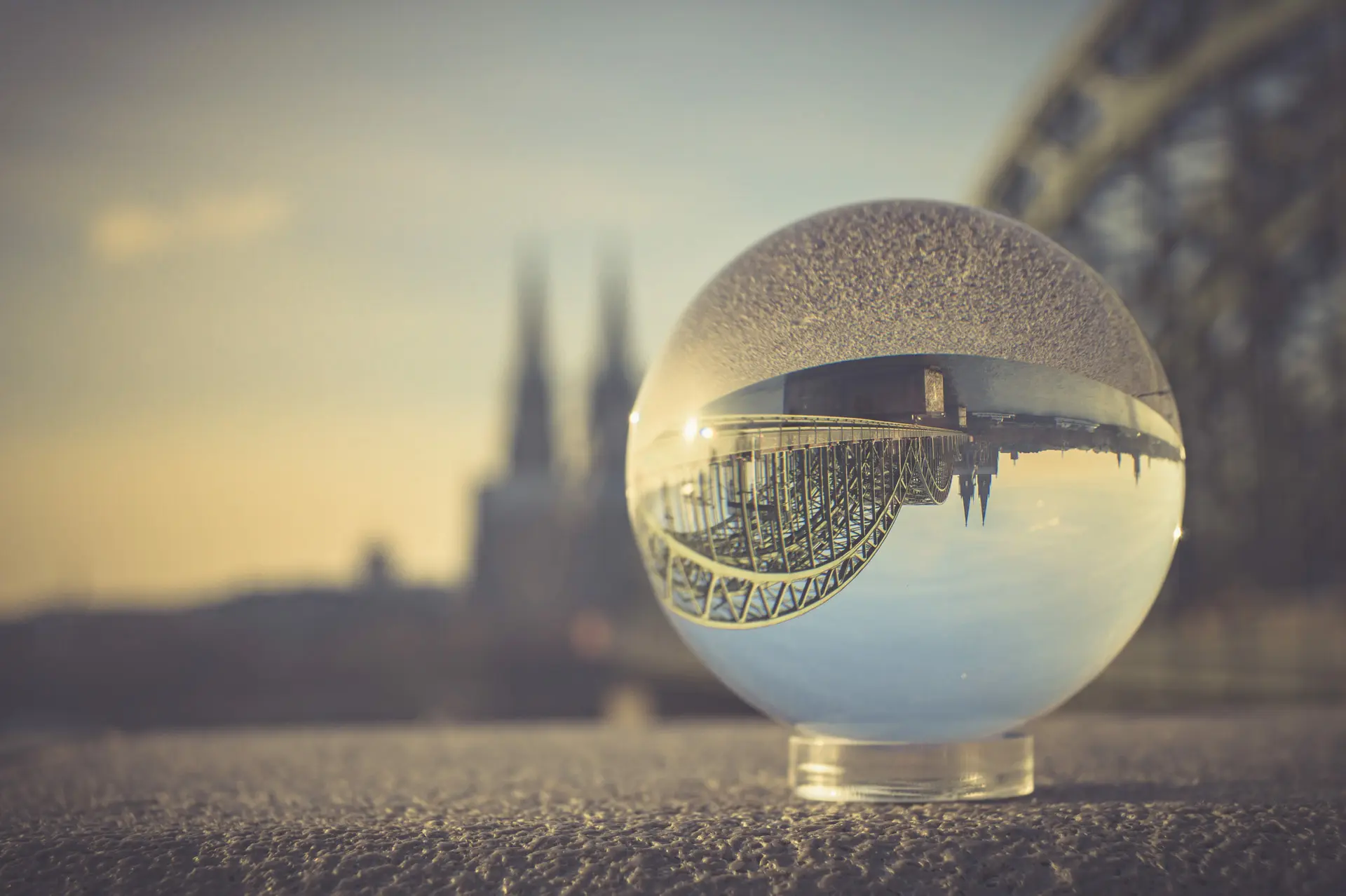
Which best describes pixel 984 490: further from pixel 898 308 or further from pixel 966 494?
pixel 898 308

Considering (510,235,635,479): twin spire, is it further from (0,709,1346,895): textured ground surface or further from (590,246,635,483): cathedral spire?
(0,709,1346,895): textured ground surface

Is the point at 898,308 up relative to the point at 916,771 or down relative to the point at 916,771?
up

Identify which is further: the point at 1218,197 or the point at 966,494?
the point at 1218,197

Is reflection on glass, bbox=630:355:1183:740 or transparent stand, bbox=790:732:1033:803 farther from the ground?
reflection on glass, bbox=630:355:1183:740

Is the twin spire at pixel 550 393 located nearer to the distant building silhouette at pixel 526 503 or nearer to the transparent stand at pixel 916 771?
the distant building silhouette at pixel 526 503

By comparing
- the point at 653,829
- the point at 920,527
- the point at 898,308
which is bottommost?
the point at 653,829

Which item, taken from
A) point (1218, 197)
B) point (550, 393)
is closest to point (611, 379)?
point (550, 393)

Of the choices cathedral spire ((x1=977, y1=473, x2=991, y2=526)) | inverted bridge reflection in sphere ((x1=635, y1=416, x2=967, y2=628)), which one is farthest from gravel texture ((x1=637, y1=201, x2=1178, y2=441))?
cathedral spire ((x1=977, y1=473, x2=991, y2=526))

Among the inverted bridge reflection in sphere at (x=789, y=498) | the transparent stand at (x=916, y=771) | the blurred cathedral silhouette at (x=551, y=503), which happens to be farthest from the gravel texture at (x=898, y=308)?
the blurred cathedral silhouette at (x=551, y=503)

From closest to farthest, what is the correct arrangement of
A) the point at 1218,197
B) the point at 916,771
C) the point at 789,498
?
the point at 789,498
the point at 916,771
the point at 1218,197
